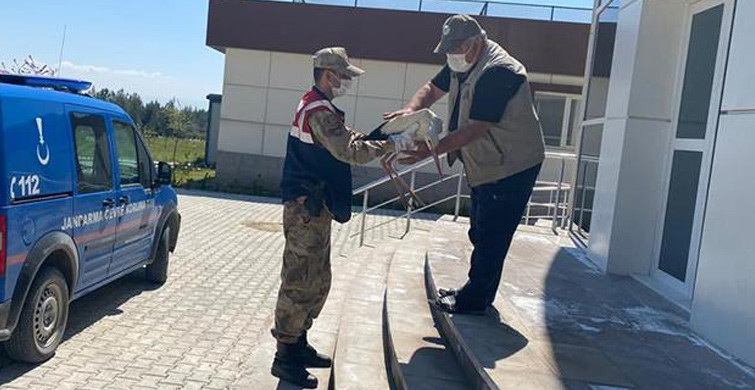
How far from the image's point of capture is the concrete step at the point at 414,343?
3.82 m

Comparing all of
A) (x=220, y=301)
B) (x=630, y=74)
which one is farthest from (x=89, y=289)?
(x=630, y=74)

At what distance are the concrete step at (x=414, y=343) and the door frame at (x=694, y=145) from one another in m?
1.87

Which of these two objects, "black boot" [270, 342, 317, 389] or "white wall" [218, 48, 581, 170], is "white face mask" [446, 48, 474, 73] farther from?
"white wall" [218, 48, 581, 170]

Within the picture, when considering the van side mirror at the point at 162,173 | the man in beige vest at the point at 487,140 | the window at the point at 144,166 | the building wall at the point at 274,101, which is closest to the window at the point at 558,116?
the building wall at the point at 274,101

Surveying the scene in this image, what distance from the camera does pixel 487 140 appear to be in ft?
13.4

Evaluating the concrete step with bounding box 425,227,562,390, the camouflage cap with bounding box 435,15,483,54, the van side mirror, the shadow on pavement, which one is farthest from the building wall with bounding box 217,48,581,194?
the camouflage cap with bounding box 435,15,483,54

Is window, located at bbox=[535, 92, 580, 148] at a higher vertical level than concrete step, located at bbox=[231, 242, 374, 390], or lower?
higher

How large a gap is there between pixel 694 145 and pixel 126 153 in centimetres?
504

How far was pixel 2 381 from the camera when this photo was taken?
430 cm

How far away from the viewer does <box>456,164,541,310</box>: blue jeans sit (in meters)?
4.16

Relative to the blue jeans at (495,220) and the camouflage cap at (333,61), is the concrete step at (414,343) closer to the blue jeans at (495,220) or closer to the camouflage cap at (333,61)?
the blue jeans at (495,220)

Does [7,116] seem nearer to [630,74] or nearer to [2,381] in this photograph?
[2,381]

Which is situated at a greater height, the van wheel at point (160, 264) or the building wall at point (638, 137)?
the building wall at point (638, 137)

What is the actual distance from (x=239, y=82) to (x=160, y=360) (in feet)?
43.6
